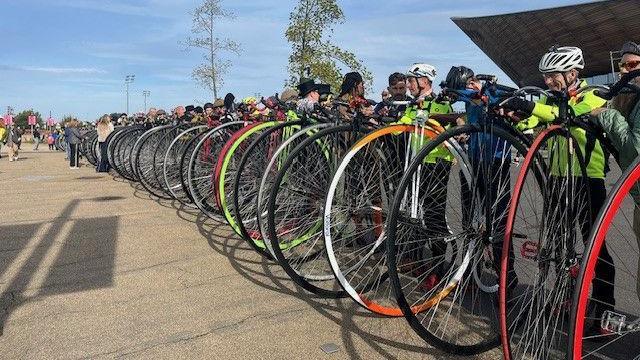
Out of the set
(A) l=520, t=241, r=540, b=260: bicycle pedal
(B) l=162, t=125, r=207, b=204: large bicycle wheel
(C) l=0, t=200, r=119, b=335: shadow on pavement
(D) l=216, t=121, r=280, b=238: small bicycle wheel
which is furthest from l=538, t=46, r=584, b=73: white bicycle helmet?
(B) l=162, t=125, r=207, b=204: large bicycle wheel

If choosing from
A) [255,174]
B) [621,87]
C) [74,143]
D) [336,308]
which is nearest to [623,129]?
[621,87]

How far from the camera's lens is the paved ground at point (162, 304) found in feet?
10.1

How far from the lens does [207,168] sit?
613 centimetres

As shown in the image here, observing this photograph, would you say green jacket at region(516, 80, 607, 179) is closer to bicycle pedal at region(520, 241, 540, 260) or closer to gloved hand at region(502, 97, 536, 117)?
gloved hand at region(502, 97, 536, 117)

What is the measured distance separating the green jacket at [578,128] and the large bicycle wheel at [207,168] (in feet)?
12.4

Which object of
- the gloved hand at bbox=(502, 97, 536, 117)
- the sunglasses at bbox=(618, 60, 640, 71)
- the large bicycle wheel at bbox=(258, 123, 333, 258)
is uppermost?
the sunglasses at bbox=(618, 60, 640, 71)

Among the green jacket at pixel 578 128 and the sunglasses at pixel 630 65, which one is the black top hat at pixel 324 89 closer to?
the green jacket at pixel 578 128

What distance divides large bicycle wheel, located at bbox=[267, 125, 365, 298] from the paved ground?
21 centimetres

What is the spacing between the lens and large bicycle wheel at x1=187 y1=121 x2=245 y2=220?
6.01 m

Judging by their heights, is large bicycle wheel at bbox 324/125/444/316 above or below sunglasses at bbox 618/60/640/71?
below

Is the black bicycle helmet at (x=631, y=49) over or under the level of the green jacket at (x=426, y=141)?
over

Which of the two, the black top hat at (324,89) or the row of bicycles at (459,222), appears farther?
the black top hat at (324,89)

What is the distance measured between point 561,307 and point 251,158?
298 cm

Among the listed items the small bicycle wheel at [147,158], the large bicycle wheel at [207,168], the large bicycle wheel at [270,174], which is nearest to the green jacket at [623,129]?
the large bicycle wheel at [270,174]
